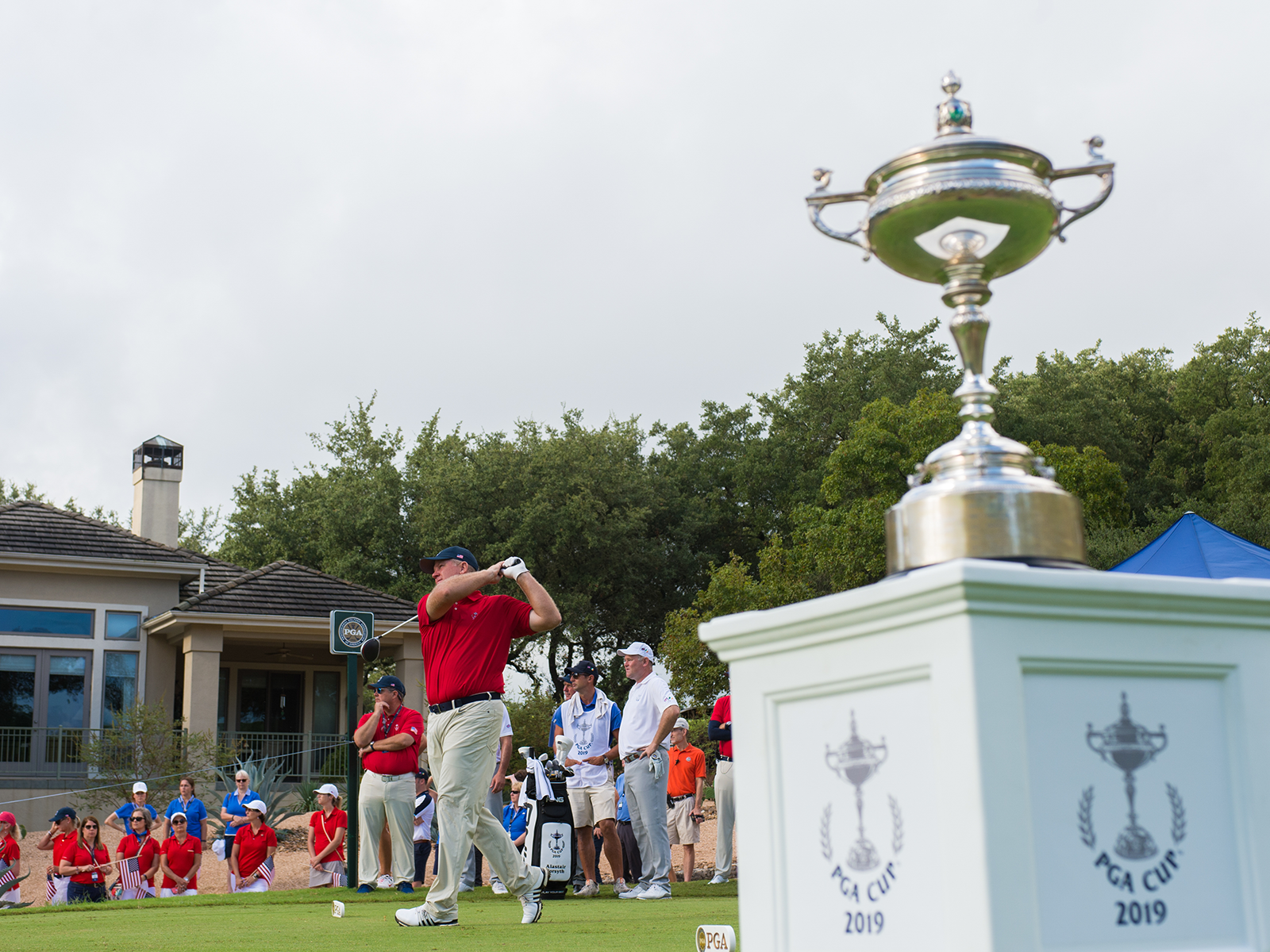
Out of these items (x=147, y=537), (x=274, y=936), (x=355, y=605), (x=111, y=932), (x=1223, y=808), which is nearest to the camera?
(x=1223, y=808)

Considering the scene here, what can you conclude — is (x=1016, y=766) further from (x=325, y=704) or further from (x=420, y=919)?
(x=325, y=704)

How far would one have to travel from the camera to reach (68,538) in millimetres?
25422

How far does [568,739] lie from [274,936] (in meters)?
4.73

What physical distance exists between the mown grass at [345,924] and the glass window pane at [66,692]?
53.1ft

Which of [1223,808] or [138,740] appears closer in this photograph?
[1223,808]

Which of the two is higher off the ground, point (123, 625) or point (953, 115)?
point (123, 625)

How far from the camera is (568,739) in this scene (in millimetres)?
11023

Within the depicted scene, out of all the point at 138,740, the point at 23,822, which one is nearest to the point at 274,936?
the point at 138,740

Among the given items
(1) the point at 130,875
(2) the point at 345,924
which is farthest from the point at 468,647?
(1) the point at 130,875

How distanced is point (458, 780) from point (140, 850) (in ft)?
29.7

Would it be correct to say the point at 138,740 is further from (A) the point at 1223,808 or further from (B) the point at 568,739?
(A) the point at 1223,808

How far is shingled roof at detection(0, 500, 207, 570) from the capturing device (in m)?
24.8

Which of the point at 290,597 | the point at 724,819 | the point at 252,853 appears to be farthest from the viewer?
the point at 290,597

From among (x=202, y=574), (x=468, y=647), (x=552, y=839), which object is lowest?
(x=552, y=839)
